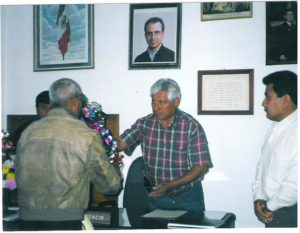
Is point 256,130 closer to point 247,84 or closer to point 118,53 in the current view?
point 247,84

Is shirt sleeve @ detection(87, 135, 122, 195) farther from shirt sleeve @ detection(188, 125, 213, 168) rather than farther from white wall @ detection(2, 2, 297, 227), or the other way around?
white wall @ detection(2, 2, 297, 227)

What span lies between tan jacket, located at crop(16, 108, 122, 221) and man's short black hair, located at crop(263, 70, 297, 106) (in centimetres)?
118

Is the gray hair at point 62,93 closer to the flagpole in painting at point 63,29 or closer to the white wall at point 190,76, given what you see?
the white wall at point 190,76

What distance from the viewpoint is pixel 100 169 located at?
168 cm

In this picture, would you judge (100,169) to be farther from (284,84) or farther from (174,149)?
(284,84)

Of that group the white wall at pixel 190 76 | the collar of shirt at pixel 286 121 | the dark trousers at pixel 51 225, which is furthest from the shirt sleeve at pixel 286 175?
the dark trousers at pixel 51 225

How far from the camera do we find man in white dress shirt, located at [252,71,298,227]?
1838mm

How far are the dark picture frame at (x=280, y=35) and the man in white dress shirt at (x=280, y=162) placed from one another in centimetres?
46

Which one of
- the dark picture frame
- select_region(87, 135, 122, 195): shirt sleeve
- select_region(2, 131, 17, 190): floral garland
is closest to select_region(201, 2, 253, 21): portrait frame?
the dark picture frame

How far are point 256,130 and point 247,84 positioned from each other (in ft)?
1.26

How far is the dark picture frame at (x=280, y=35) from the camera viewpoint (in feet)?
8.00

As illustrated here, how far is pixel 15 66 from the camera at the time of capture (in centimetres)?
310

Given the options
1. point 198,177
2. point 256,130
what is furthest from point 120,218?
point 256,130

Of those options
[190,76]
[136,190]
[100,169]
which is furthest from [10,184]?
[190,76]
